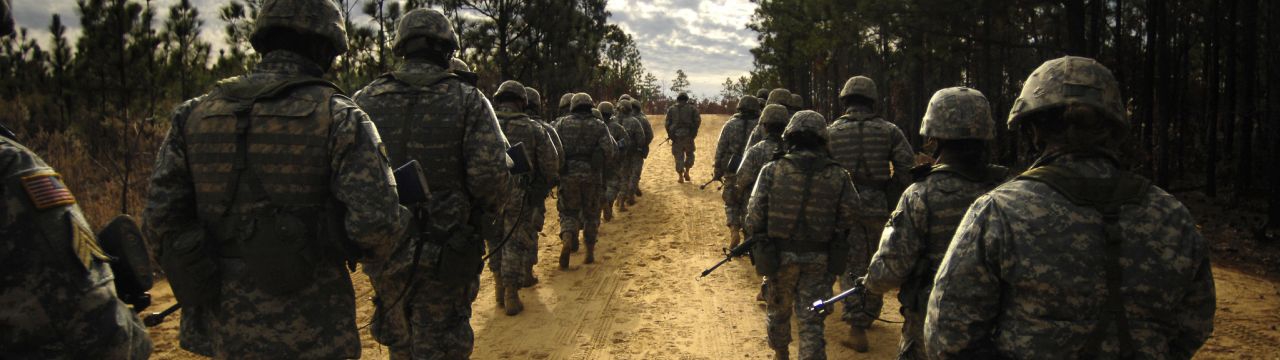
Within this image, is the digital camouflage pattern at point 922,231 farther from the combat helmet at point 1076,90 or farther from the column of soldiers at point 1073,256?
the combat helmet at point 1076,90

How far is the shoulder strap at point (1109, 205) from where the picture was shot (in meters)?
2.15

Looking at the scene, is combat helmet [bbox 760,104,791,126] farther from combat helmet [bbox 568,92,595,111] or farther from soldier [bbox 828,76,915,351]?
combat helmet [bbox 568,92,595,111]

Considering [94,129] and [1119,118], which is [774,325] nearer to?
[1119,118]

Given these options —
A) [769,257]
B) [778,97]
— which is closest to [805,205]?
[769,257]

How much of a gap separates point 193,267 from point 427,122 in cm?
159

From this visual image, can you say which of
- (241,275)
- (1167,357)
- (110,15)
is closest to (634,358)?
(241,275)

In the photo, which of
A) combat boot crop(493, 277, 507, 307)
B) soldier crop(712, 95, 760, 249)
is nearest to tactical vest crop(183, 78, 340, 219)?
combat boot crop(493, 277, 507, 307)

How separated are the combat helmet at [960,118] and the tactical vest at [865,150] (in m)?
2.78

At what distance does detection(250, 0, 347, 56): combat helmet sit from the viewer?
3.11m

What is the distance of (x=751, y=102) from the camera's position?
1105cm

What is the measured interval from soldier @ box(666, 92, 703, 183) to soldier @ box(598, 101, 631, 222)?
2798mm

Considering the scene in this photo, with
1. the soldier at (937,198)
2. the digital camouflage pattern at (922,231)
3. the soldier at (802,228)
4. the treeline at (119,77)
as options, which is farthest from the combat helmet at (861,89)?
the treeline at (119,77)

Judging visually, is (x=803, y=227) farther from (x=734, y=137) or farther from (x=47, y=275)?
(x=734, y=137)

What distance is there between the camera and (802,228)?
5145 millimetres
